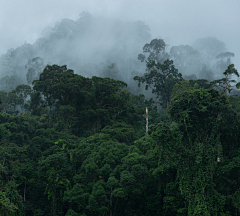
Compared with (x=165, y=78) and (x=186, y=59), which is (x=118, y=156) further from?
(x=186, y=59)

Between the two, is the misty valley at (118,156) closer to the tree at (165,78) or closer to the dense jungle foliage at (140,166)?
the dense jungle foliage at (140,166)

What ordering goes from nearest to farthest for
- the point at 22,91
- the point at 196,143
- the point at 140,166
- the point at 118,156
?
the point at 196,143 → the point at 140,166 → the point at 118,156 → the point at 22,91

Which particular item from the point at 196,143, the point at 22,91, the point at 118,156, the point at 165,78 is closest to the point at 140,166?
the point at 118,156

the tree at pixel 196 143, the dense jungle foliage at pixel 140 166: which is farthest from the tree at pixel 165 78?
the tree at pixel 196 143

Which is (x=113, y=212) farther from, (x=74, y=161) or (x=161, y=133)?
(x=161, y=133)

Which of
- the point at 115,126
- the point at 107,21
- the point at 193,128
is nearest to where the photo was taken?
the point at 193,128

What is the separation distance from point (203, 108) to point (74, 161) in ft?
33.5

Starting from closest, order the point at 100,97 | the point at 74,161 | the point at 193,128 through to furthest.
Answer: the point at 193,128 → the point at 74,161 → the point at 100,97

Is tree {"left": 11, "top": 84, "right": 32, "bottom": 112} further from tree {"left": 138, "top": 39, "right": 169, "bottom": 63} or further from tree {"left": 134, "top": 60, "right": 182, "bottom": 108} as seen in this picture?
tree {"left": 138, "top": 39, "right": 169, "bottom": 63}

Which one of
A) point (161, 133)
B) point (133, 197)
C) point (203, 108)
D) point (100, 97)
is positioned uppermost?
point (100, 97)

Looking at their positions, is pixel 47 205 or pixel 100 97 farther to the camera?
pixel 100 97

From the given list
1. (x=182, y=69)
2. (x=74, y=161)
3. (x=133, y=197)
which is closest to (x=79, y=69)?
(x=182, y=69)

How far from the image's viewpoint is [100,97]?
24.6 meters

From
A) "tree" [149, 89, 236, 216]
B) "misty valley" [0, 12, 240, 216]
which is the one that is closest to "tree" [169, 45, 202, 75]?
"misty valley" [0, 12, 240, 216]
